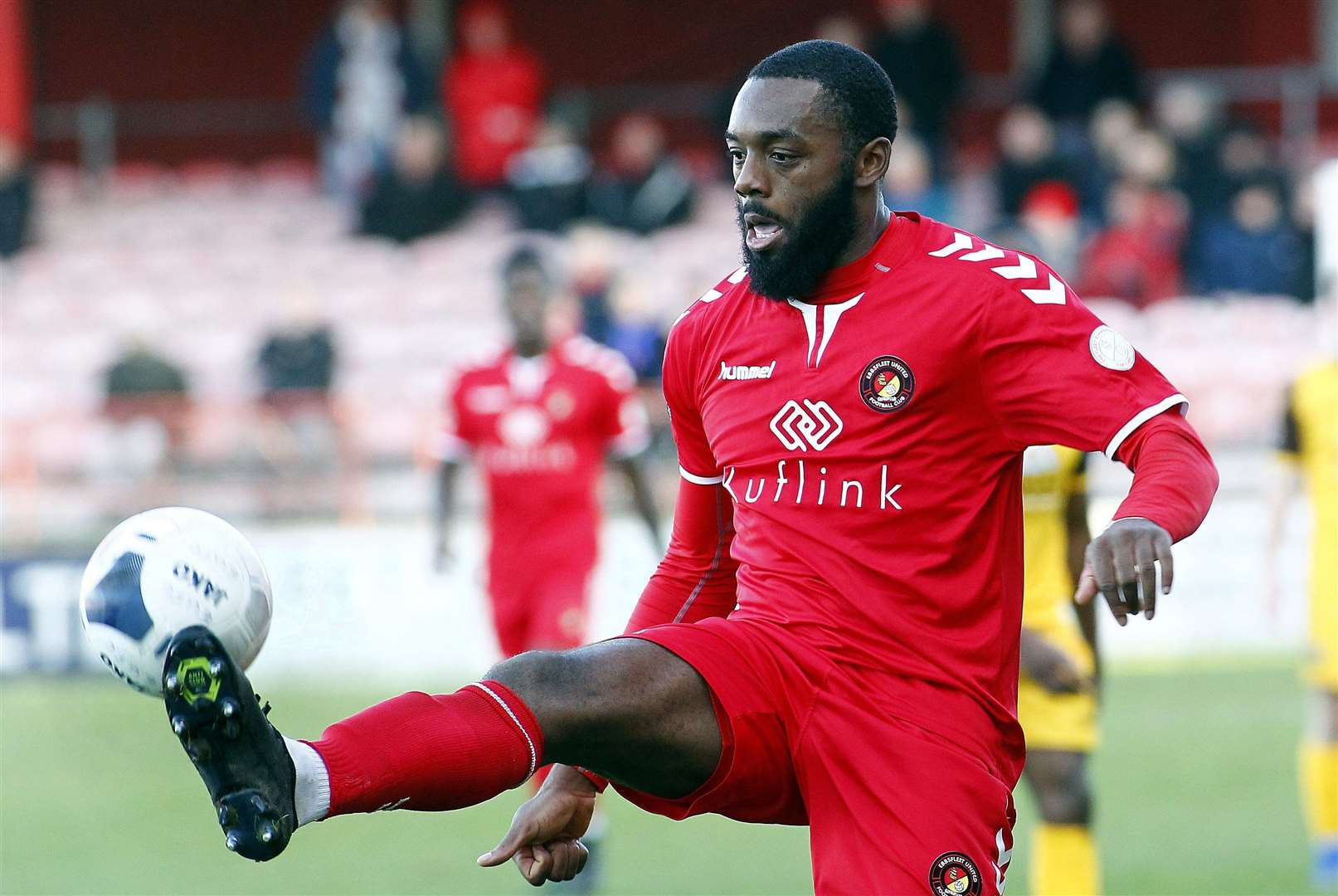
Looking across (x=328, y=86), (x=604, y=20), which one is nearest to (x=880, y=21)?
(x=604, y=20)

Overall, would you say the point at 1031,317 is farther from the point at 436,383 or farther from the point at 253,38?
the point at 253,38

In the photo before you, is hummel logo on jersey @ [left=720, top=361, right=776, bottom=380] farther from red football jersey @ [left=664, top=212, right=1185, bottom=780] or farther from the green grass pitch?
the green grass pitch

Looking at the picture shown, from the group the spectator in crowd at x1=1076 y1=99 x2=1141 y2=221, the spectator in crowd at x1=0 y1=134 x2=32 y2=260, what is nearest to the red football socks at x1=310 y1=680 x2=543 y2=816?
the spectator in crowd at x1=1076 y1=99 x2=1141 y2=221

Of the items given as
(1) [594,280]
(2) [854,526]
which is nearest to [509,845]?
(2) [854,526]

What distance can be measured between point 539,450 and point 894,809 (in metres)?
5.65

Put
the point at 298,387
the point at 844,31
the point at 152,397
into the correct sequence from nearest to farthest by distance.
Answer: the point at 152,397, the point at 298,387, the point at 844,31

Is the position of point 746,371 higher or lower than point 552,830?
higher

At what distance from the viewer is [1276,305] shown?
50.8 ft

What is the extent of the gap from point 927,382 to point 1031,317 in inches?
10.0

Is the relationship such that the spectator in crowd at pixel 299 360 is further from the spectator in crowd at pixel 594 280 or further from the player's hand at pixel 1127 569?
the player's hand at pixel 1127 569

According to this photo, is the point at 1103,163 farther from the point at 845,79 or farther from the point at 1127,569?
the point at 1127,569

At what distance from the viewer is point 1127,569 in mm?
3512

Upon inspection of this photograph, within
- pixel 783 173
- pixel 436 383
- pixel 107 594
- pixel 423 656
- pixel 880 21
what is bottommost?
pixel 423 656

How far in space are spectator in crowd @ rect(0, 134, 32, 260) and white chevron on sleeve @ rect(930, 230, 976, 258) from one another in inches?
605
